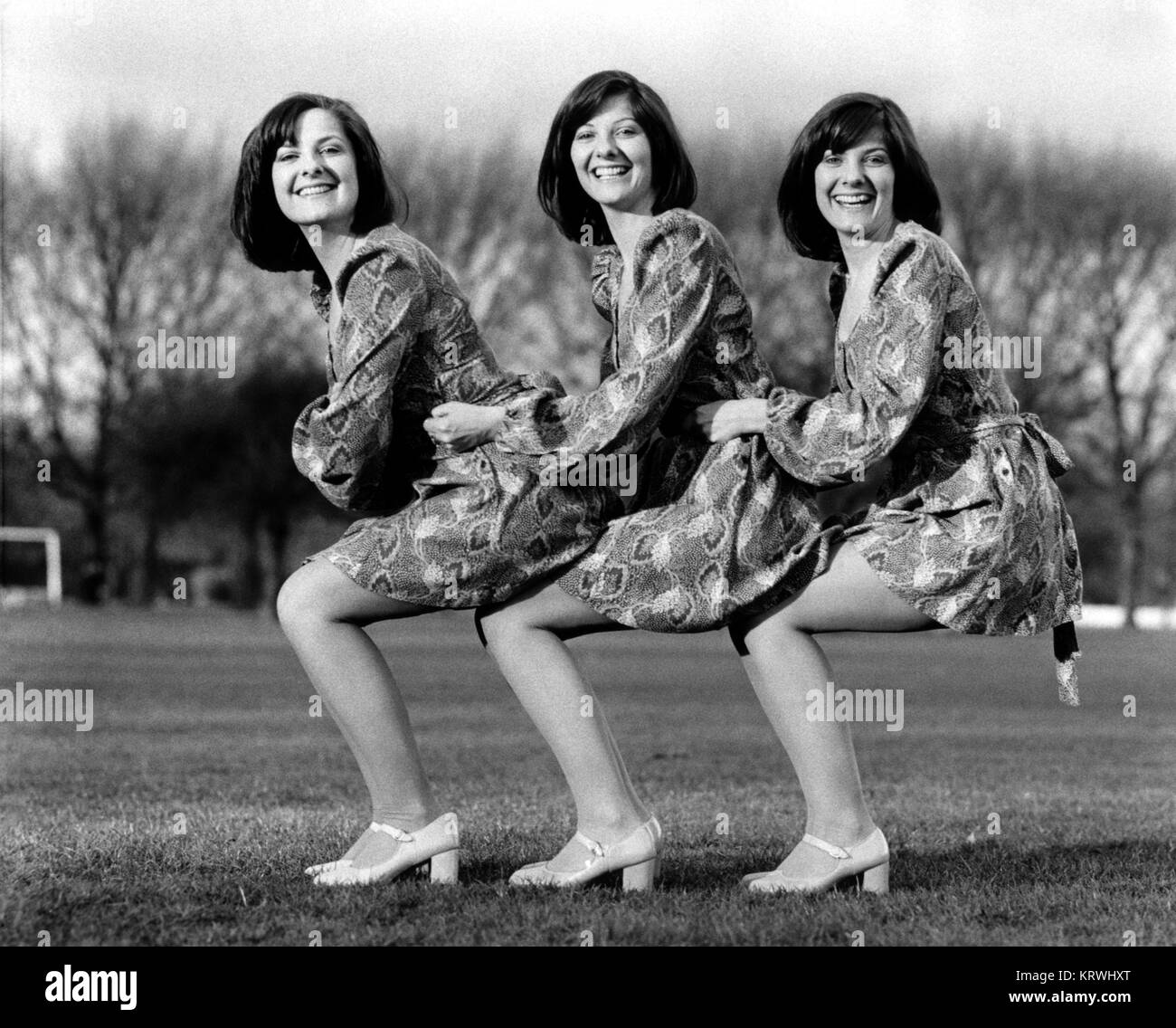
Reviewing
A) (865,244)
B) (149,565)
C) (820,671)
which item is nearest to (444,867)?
(820,671)

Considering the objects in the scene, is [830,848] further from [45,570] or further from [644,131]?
[45,570]

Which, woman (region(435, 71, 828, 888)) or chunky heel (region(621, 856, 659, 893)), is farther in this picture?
chunky heel (region(621, 856, 659, 893))

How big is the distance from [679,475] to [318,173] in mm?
1297

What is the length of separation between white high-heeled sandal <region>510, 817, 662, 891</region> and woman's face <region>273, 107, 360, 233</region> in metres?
1.85

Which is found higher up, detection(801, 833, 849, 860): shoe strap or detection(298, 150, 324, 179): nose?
detection(298, 150, 324, 179): nose

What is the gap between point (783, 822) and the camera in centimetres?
675

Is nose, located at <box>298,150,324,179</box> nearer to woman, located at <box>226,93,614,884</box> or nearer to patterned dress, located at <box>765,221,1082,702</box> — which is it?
woman, located at <box>226,93,614,884</box>

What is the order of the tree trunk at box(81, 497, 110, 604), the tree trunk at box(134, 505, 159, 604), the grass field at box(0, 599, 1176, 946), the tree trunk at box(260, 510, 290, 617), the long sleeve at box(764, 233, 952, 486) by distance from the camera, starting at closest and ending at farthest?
1. the grass field at box(0, 599, 1176, 946)
2. the long sleeve at box(764, 233, 952, 486)
3. the tree trunk at box(260, 510, 290, 617)
4. the tree trunk at box(81, 497, 110, 604)
5. the tree trunk at box(134, 505, 159, 604)

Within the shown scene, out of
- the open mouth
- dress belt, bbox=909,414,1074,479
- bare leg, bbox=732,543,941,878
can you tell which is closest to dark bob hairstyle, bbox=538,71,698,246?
the open mouth

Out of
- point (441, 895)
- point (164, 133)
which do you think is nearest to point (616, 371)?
point (441, 895)

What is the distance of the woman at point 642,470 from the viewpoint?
421 centimetres

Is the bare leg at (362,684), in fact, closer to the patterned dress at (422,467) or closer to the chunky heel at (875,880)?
the patterned dress at (422,467)

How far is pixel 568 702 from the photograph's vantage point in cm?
436

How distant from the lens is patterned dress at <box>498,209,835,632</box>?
4.20 meters
